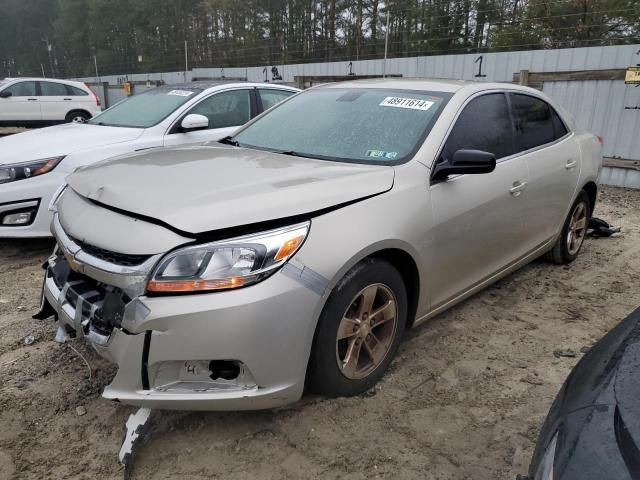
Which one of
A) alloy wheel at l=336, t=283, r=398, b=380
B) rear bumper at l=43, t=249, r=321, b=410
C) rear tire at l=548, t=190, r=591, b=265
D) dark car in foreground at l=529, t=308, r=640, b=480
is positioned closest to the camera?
dark car in foreground at l=529, t=308, r=640, b=480

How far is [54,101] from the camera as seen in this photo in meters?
14.2

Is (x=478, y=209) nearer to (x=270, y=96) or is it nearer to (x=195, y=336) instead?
(x=195, y=336)

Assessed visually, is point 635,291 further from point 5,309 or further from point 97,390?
point 5,309

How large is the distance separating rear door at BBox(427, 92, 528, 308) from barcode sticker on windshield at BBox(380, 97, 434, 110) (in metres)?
0.22

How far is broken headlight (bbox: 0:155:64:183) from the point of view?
434cm

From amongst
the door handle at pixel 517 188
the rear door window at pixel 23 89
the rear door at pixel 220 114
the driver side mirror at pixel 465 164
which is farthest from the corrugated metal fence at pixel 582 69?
the rear door window at pixel 23 89

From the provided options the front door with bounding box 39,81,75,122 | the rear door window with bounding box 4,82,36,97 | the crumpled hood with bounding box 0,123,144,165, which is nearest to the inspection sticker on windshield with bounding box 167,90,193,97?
the crumpled hood with bounding box 0,123,144,165

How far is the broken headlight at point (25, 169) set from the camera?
14.2ft

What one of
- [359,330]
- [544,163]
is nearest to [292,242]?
[359,330]

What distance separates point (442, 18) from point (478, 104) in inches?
632

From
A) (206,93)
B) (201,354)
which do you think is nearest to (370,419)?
(201,354)

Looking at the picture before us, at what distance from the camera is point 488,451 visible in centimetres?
232

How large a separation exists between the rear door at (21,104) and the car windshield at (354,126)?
1301 centimetres

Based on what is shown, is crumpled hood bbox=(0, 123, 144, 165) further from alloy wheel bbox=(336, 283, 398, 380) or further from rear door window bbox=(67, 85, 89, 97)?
rear door window bbox=(67, 85, 89, 97)
